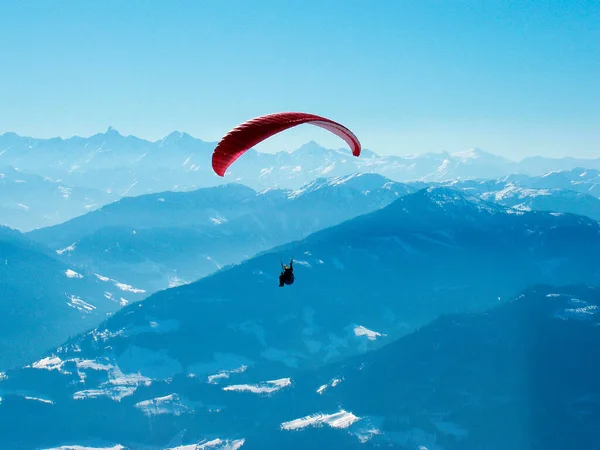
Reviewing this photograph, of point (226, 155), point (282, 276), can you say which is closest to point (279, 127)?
point (226, 155)

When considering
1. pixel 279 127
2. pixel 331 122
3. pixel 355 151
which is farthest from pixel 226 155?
pixel 355 151

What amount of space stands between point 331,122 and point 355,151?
5382 millimetres

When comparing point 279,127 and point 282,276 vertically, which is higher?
point 279,127

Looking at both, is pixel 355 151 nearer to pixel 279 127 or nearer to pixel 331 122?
pixel 331 122

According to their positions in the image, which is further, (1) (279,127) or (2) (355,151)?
(2) (355,151)

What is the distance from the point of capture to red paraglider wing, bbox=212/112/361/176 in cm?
3678

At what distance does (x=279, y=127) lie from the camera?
38.2 meters

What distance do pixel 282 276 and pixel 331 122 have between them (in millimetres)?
11639

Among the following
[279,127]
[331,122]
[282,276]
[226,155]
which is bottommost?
[282,276]

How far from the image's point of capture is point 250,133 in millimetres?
37500

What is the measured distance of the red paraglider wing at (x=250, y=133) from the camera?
36781 mm

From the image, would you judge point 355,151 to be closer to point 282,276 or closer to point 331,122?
point 331,122

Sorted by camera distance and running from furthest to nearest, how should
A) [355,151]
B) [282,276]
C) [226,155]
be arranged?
[355,151]
[282,276]
[226,155]

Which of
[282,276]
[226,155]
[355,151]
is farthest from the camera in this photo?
[355,151]
